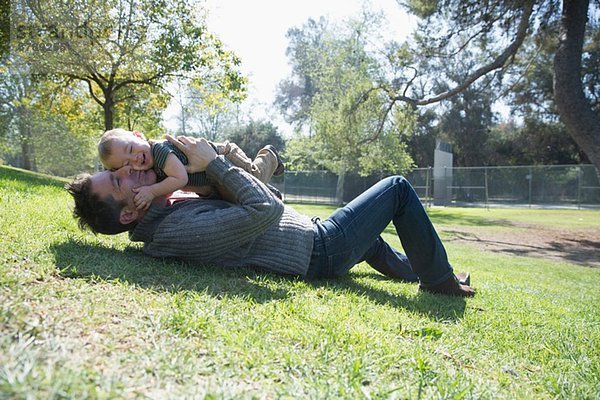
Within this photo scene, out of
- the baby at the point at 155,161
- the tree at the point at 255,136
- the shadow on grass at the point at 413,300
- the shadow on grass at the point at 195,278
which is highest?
the tree at the point at 255,136

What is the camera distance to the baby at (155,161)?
2.81 meters

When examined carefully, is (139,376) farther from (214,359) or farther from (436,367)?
(436,367)

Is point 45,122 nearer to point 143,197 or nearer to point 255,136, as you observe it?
point 255,136

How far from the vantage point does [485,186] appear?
28.3 meters

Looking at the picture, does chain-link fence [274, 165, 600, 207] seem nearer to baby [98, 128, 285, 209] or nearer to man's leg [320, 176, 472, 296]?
man's leg [320, 176, 472, 296]

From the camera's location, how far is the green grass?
1285 millimetres

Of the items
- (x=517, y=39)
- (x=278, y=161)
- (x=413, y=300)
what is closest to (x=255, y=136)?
(x=517, y=39)

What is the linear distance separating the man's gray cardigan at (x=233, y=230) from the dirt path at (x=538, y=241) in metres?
9.13

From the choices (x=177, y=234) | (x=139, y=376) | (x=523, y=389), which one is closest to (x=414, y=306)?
(x=523, y=389)

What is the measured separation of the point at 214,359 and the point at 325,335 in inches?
23.1

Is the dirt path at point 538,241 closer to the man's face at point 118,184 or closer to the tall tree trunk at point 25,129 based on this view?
the man's face at point 118,184

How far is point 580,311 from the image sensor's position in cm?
397

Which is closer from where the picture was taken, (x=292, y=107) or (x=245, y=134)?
(x=245, y=134)

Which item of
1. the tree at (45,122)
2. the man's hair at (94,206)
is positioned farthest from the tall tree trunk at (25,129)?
the man's hair at (94,206)
